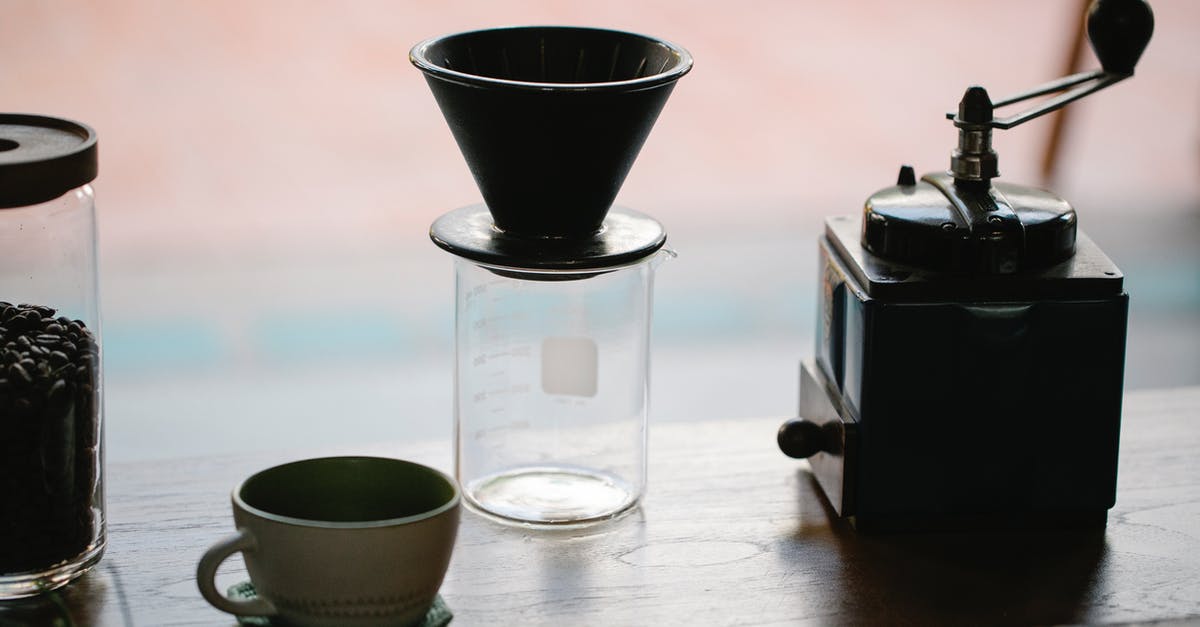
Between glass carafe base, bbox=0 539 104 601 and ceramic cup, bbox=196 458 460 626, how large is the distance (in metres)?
0.15

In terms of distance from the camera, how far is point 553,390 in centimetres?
117

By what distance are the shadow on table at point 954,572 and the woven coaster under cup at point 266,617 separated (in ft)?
0.89

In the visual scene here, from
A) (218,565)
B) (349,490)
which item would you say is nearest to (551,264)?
(349,490)

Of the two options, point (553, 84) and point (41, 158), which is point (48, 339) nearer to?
point (41, 158)

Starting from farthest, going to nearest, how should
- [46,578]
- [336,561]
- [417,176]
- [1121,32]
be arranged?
1. [417,176]
2. [1121,32]
3. [46,578]
4. [336,561]

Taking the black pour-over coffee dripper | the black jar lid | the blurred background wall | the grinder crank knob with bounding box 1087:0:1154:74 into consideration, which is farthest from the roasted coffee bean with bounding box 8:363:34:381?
the blurred background wall

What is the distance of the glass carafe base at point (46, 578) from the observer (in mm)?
935

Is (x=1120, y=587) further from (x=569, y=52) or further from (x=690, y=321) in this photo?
(x=690, y=321)

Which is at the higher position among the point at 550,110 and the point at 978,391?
the point at 550,110

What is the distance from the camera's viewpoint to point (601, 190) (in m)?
1.03

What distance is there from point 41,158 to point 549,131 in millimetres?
337

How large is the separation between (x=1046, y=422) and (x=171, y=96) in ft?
11.8

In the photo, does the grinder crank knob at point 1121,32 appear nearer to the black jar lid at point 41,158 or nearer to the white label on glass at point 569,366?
the white label on glass at point 569,366

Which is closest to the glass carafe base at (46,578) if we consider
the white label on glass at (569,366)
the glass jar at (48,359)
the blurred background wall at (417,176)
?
the glass jar at (48,359)
